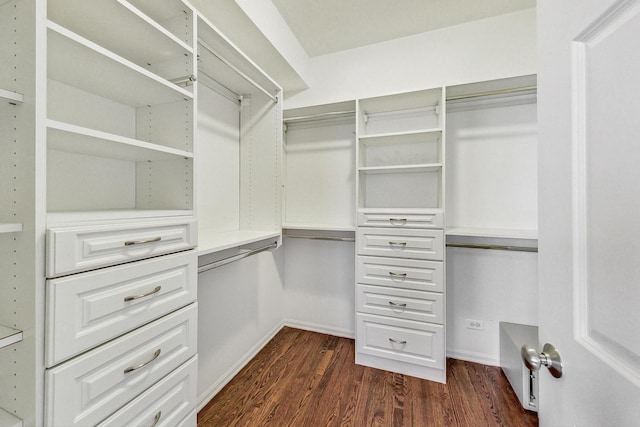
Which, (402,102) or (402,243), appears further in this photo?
(402,102)

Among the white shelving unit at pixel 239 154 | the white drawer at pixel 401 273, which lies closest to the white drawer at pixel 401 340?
the white drawer at pixel 401 273

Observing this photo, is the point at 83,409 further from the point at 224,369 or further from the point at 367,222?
the point at 367,222

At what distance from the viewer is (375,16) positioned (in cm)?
203

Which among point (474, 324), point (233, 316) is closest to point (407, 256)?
point (474, 324)

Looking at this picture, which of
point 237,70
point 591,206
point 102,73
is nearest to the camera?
point 591,206

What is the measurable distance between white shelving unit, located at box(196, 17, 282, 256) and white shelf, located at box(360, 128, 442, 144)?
2.31 ft

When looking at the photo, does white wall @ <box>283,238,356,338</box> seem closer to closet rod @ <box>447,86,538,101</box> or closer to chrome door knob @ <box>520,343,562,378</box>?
closet rod @ <box>447,86,538,101</box>

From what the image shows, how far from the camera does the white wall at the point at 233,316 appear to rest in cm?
169

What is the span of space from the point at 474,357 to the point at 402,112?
2.11 meters

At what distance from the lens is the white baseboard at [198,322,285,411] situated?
1677mm

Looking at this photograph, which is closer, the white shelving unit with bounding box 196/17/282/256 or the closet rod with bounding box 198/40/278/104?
the closet rod with bounding box 198/40/278/104

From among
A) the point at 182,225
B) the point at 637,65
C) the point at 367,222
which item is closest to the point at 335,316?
the point at 367,222
